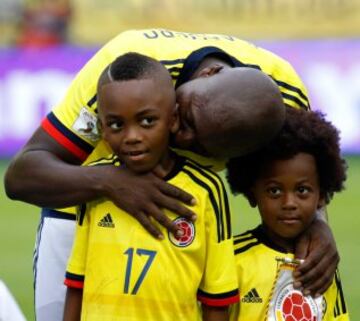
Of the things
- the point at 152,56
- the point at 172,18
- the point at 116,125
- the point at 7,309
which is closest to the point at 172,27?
the point at 172,18

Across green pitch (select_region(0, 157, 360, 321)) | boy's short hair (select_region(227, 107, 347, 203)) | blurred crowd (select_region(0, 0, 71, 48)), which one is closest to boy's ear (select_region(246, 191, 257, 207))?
boy's short hair (select_region(227, 107, 347, 203))

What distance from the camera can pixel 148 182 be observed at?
14.0ft

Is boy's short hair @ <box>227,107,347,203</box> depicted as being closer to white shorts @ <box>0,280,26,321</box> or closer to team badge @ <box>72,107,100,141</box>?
team badge @ <box>72,107,100,141</box>

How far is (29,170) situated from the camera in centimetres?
441

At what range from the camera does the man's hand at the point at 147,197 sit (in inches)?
167

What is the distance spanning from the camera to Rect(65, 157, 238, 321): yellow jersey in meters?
4.21

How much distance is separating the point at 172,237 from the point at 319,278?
22.9 inches

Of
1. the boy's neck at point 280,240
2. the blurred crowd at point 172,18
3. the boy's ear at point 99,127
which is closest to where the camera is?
the boy's ear at point 99,127

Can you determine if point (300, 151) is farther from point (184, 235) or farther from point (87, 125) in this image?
point (87, 125)

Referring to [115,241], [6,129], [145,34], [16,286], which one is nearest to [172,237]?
[115,241]

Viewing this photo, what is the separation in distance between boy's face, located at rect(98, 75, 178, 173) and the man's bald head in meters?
0.08

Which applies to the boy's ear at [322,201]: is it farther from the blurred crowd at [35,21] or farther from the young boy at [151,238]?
the blurred crowd at [35,21]

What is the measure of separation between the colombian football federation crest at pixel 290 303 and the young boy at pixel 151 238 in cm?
21

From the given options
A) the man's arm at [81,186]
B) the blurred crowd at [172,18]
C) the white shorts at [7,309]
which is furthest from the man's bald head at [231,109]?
the blurred crowd at [172,18]
